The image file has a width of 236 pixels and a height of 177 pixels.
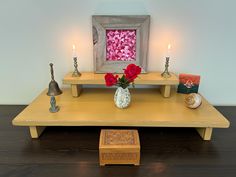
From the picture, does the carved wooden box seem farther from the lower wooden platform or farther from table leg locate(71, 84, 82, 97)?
table leg locate(71, 84, 82, 97)

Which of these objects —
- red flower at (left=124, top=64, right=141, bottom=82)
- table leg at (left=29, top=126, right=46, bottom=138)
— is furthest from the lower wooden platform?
red flower at (left=124, top=64, right=141, bottom=82)

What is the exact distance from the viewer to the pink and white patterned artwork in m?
0.90

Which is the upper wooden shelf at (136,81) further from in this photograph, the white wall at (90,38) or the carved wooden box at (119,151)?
the carved wooden box at (119,151)

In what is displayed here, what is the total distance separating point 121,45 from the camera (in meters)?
0.92

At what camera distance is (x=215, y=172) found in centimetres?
61

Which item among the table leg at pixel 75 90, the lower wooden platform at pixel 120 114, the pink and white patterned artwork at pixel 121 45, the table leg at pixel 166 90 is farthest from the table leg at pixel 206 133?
the table leg at pixel 75 90

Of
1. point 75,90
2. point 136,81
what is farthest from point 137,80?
point 75,90

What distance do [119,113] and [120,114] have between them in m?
0.01

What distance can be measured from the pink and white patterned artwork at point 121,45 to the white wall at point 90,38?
0.32 feet

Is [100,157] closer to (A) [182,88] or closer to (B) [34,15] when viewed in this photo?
(A) [182,88]

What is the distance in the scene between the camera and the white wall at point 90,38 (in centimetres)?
89

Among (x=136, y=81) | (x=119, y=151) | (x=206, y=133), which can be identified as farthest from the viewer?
(x=136, y=81)

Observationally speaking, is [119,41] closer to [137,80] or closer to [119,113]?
[137,80]

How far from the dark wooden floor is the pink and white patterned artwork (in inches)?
14.6
